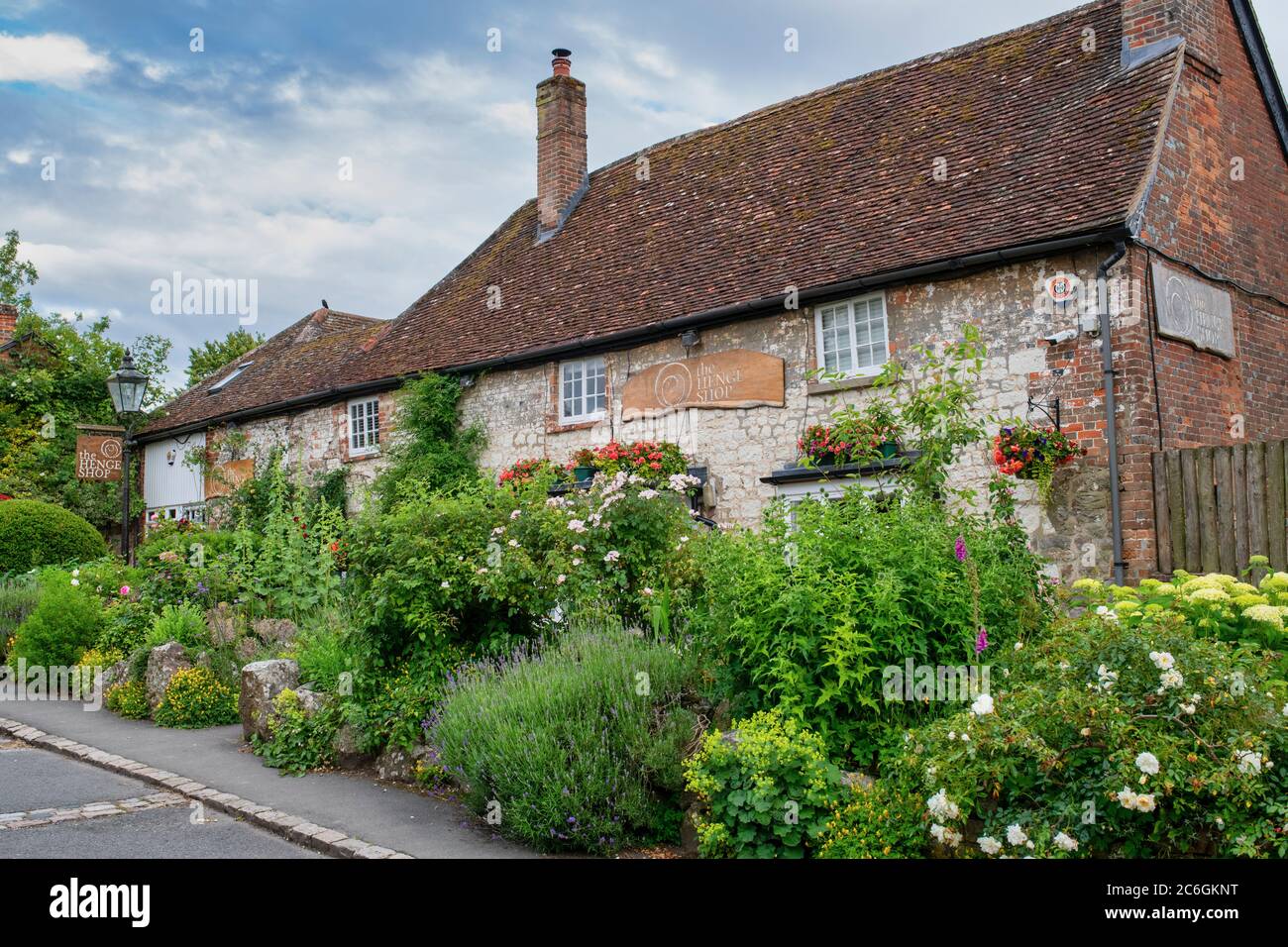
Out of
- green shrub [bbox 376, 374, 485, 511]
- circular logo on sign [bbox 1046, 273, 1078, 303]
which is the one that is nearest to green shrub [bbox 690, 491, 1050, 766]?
circular logo on sign [bbox 1046, 273, 1078, 303]

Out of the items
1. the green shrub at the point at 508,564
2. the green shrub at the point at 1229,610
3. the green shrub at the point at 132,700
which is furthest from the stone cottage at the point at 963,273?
the green shrub at the point at 132,700

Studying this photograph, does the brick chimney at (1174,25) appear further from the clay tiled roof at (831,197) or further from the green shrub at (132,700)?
the green shrub at (132,700)

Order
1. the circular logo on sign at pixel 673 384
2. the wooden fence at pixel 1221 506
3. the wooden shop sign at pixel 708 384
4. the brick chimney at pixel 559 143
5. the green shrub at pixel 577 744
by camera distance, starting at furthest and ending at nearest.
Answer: the brick chimney at pixel 559 143, the circular logo on sign at pixel 673 384, the wooden shop sign at pixel 708 384, the wooden fence at pixel 1221 506, the green shrub at pixel 577 744

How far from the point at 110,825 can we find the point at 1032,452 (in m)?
8.36

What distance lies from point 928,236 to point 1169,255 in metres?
2.49

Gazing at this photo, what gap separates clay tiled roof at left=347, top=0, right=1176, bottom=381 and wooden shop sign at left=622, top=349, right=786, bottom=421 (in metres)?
0.72

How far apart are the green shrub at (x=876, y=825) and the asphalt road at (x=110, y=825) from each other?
115 inches

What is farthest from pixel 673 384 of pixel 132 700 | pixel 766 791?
pixel 766 791

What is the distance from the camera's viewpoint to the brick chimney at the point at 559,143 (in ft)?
64.0

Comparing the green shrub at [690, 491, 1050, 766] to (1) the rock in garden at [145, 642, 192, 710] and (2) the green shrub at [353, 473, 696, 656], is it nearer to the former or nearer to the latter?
(2) the green shrub at [353, 473, 696, 656]

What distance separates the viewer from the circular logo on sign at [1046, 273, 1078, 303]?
1088 centimetres

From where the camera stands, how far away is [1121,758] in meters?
4.35

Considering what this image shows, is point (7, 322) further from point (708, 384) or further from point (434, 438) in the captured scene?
point (708, 384)

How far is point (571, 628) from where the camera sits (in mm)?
7539
